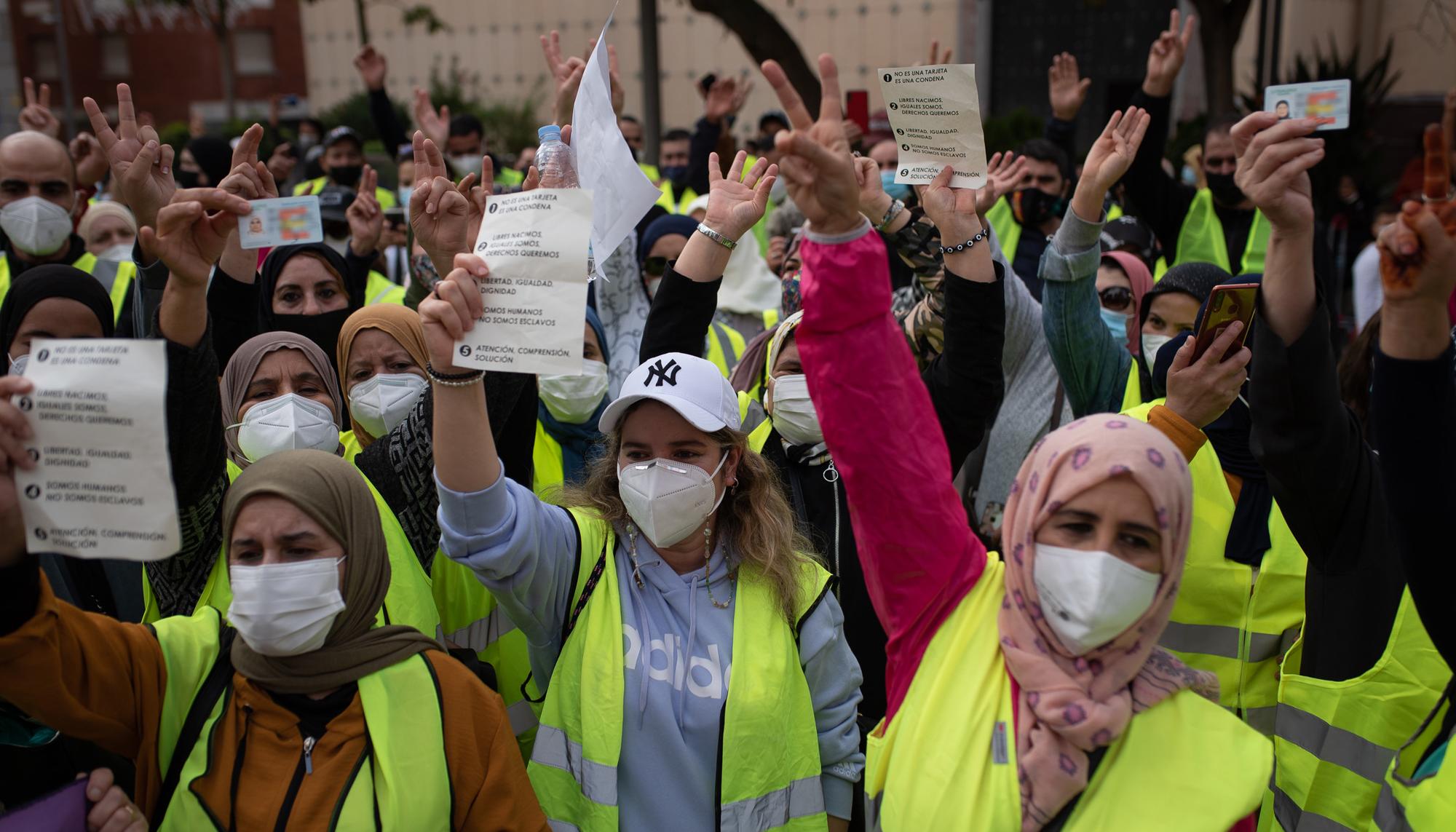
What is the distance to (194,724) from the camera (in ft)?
7.34

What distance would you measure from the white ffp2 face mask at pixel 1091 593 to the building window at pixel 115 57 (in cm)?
3720

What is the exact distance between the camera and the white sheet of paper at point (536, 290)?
87.1 inches

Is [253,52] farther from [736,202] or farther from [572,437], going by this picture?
[736,202]

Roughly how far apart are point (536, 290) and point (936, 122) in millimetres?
1343

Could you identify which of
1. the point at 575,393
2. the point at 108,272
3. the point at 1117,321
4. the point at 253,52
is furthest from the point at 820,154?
the point at 253,52

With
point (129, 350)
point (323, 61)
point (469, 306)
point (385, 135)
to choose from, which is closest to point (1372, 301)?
point (385, 135)

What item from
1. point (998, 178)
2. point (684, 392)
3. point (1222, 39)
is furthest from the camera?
point (1222, 39)

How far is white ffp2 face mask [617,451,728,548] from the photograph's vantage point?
8.71ft

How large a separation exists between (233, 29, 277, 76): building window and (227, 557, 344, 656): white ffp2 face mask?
3354cm

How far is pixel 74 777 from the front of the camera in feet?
7.80

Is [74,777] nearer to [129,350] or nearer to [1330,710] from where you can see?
[129,350]

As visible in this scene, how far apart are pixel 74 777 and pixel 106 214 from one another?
5042 mm

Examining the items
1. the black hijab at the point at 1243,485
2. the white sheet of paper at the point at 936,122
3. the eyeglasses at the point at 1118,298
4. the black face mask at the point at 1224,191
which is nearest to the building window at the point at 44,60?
the black face mask at the point at 1224,191

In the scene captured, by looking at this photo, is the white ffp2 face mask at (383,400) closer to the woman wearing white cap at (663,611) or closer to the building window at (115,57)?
the woman wearing white cap at (663,611)
